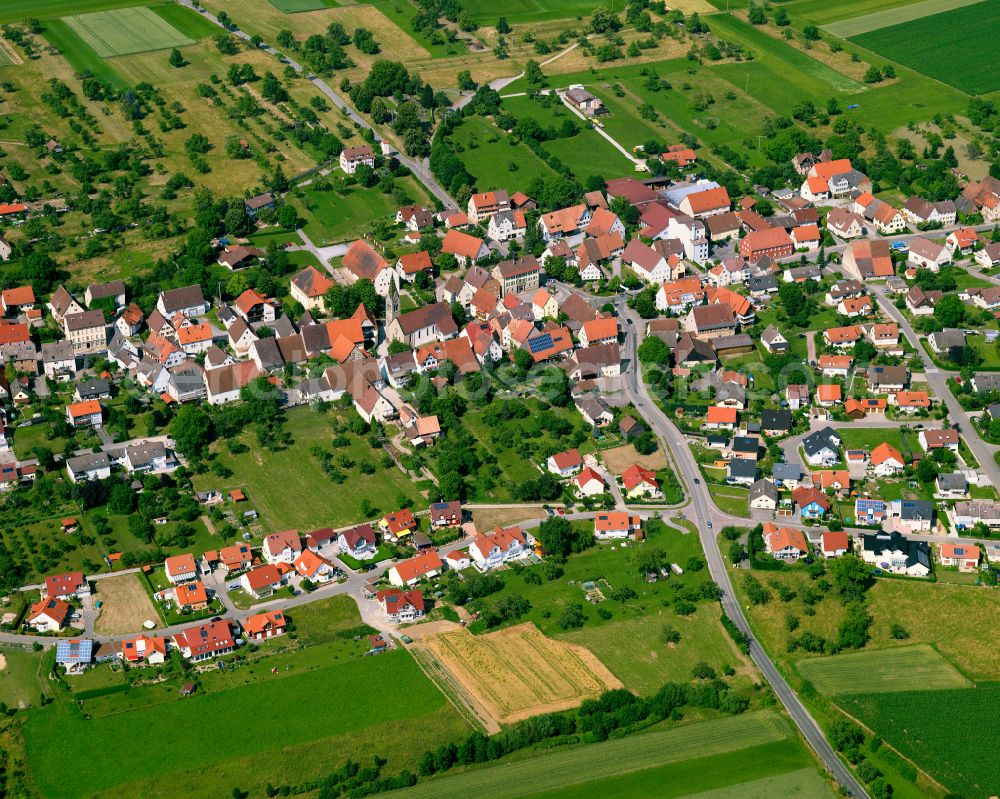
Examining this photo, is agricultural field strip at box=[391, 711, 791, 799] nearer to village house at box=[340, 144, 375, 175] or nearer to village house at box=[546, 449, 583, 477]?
village house at box=[546, 449, 583, 477]

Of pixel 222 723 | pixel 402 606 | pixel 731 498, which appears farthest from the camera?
pixel 731 498

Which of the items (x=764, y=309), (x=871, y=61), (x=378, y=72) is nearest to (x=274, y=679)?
(x=764, y=309)

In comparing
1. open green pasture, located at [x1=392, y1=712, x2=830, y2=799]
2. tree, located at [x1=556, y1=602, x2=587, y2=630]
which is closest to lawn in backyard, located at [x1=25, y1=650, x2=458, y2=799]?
open green pasture, located at [x1=392, y1=712, x2=830, y2=799]

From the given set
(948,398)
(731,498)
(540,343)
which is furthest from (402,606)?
(948,398)

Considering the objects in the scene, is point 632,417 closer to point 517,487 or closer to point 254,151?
point 517,487

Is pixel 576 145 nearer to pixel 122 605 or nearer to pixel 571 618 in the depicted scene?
pixel 571 618

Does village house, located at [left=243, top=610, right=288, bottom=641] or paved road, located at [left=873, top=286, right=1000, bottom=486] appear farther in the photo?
paved road, located at [left=873, top=286, right=1000, bottom=486]

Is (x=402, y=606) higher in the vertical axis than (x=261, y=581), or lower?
higher

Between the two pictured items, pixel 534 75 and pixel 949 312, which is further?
pixel 534 75
